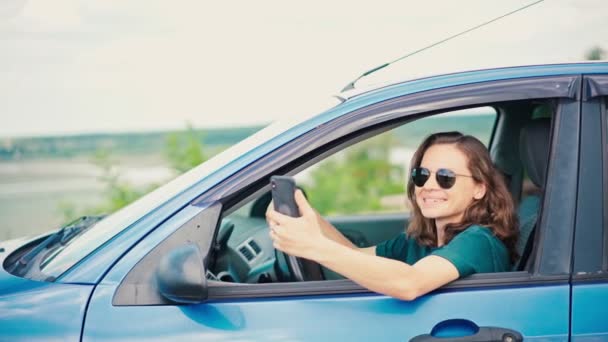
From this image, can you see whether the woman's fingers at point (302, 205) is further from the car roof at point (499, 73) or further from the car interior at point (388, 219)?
the car roof at point (499, 73)

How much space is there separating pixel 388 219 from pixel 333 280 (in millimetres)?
1982

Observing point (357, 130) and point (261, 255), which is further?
point (261, 255)

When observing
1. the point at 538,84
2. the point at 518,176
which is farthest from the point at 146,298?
the point at 518,176

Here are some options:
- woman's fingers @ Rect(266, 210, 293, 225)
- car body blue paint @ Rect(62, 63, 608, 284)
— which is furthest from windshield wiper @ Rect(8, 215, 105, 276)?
woman's fingers @ Rect(266, 210, 293, 225)

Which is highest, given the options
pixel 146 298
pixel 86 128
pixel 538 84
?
pixel 86 128

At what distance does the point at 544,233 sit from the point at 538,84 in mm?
426

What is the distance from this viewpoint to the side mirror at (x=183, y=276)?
188 centimetres

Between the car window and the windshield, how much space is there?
433cm

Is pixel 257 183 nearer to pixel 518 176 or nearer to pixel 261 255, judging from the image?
pixel 261 255

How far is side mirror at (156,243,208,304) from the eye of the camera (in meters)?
1.88

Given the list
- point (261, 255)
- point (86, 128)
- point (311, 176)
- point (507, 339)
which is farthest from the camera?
point (86, 128)

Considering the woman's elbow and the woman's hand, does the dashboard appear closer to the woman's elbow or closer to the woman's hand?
the woman's hand

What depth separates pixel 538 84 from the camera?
2.08 meters

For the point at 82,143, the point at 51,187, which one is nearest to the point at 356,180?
the point at 82,143
